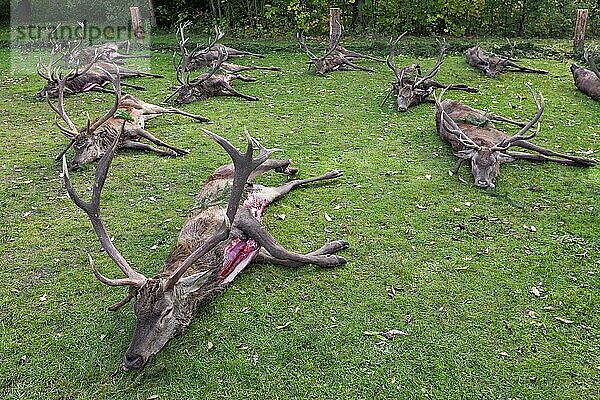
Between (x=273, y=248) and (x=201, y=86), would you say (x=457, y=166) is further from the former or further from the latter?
(x=201, y=86)

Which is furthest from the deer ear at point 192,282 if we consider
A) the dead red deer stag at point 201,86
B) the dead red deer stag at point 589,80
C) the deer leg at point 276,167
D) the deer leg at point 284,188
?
the dead red deer stag at point 589,80

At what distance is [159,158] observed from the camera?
6.78m

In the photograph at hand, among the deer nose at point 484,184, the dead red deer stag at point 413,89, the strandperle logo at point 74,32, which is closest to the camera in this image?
the deer nose at point 484,184

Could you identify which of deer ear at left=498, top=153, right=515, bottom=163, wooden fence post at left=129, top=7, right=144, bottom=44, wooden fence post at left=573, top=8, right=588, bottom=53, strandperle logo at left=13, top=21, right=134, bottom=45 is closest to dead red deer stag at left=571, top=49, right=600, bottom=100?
wooden fence post at left=573, top=8, right=588, bottom=53

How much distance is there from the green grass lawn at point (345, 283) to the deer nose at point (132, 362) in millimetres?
70

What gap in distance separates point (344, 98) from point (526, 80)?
137 inches

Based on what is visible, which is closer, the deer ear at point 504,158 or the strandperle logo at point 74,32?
the deer ear at point 504,158

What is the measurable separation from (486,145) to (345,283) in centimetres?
293

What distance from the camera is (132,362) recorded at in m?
3.19

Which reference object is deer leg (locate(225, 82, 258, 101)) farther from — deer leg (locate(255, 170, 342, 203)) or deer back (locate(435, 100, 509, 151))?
deer leg (locate(255, 170, 342, 203))

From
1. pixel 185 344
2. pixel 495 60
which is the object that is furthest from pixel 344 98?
pixel 185 344

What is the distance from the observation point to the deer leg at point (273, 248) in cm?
418

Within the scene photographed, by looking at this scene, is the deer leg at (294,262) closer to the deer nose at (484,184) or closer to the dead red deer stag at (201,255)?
the dead red deer stag at (201,255)

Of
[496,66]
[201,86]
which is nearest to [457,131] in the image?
[201,86]
